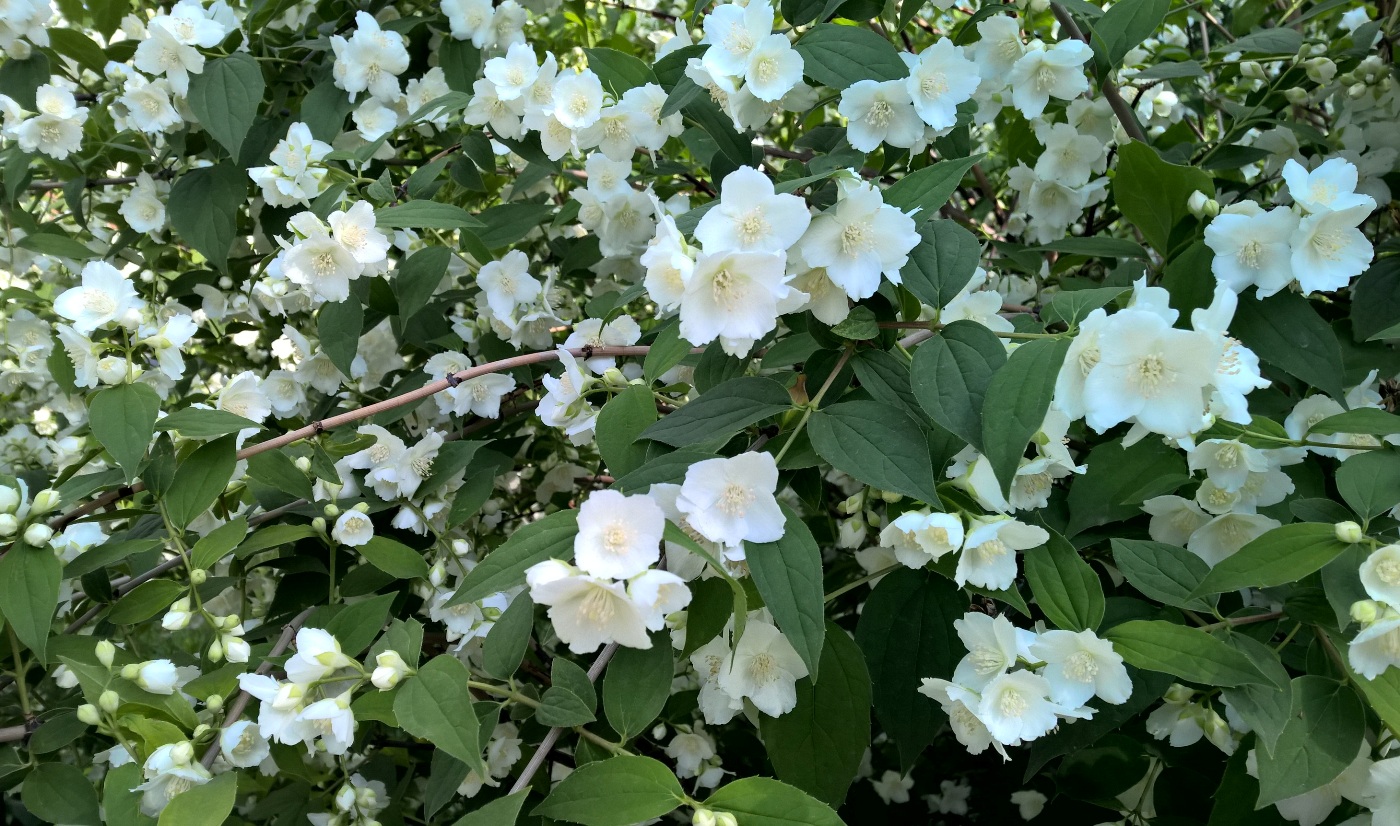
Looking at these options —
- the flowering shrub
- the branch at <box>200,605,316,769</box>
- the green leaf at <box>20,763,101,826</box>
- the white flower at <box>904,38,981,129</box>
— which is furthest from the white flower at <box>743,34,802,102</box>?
the green leaf at <box>20,763,101,826</box>

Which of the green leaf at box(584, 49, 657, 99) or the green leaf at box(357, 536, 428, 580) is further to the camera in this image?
the green leaf at box(584, 49, 657, 99)

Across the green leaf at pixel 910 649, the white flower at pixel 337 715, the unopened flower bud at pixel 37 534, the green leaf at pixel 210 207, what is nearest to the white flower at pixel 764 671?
the green leaf at pixel 910 649

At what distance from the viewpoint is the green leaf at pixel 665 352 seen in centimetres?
114

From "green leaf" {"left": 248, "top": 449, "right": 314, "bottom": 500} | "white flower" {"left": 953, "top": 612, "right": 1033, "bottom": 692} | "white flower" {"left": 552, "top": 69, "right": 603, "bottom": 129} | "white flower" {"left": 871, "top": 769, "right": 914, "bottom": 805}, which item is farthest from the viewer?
"white flower" {"left": 871, "top": 769, "right": 914, "bottom": 805}

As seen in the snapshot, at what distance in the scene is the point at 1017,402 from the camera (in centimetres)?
87

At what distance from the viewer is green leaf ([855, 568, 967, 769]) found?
1.19m

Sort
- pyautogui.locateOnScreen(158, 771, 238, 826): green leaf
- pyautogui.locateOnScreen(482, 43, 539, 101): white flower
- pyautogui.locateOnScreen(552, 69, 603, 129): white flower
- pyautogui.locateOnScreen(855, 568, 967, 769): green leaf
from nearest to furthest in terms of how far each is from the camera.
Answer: pyautogui.locateOnScreen(158, 771, 238, 826): green leaf, pyautogui.locateOnScreen(855, 568, 967, 769): green leaf, pyautogui.locateOnScreen(552, 69, 603, 129): white flower, pyautogui.locateOnScreen(482, 43, 539, 101): white flower

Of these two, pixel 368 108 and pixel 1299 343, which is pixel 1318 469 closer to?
pixel 1299 343

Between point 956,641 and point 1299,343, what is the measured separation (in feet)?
1.91

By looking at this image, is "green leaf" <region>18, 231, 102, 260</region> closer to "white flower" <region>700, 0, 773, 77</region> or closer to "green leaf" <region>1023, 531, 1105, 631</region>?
"white flower" <region>700, 0, 773, 77</region>

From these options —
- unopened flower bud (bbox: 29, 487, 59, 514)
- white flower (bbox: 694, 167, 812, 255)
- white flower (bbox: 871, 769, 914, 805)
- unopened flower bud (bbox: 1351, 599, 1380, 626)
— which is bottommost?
white flower (bbox: 871, 769, 914, 805)

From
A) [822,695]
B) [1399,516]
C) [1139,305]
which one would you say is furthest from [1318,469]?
[822,695]

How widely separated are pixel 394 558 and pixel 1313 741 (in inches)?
46.7

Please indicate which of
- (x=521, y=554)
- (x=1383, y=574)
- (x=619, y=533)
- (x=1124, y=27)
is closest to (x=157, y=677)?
(x=521, y=554)
